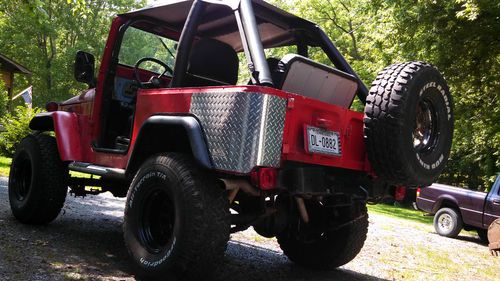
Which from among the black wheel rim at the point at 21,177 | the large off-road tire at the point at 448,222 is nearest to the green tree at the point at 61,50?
the large off-road tire at the point at 448,222

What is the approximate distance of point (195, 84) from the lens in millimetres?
4406

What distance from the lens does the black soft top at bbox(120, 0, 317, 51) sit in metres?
4.42

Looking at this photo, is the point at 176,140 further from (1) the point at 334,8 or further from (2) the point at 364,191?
(1) the point at 334,8

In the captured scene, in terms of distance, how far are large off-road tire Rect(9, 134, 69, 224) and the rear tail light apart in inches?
114

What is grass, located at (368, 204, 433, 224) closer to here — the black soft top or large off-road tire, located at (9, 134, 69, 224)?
the black soft top

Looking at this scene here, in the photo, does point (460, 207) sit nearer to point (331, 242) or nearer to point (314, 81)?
point (331, 242)

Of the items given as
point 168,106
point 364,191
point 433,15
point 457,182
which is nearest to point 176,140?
point 168,106

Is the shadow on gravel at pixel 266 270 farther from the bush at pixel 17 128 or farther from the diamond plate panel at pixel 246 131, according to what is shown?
the bush at pixel 17 128

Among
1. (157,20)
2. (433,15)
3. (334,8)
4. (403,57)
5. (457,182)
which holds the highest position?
(334,8)

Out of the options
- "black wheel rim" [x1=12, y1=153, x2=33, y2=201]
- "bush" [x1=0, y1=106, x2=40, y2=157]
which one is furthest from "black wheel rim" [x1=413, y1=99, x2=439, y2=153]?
→ "bush" [x1=0, y1=106, x2=40, y2=157]

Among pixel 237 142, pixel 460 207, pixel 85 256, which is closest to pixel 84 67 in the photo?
pixel 85 256

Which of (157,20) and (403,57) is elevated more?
(403,57)

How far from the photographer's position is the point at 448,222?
38.4 ft

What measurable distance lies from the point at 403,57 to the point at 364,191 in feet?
34.2
